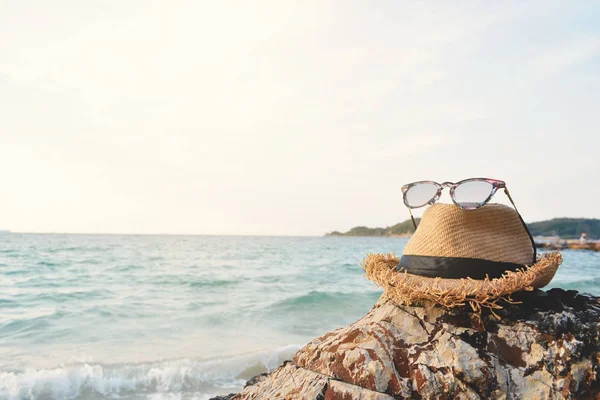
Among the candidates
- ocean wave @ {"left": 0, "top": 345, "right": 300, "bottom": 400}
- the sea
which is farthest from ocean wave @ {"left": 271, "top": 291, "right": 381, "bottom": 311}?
ocean wave @ {"left": 0, "top": 345, "right": 300, "bottom": 400}

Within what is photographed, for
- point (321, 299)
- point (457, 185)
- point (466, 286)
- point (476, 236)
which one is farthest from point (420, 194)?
point (321, 299)

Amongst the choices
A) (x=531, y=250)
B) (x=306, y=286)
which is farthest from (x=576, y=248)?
(x=531, y=250)

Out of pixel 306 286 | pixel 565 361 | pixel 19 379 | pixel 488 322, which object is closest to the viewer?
pixel 565 361

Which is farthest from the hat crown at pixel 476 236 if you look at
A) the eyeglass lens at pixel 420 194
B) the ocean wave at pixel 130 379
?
the ocean wave at pixel 130 379

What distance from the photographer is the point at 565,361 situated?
1681mm

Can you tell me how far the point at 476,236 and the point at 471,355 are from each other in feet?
1.82

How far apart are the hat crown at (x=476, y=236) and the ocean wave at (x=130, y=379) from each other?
4170mm

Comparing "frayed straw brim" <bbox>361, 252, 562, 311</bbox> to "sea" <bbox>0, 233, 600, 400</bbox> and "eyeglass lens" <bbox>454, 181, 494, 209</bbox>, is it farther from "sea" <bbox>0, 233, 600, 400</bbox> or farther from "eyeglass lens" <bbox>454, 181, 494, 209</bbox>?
"sea" <bbox>0, 233, 600, 400</bbox>

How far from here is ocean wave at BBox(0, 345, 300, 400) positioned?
16.9ft

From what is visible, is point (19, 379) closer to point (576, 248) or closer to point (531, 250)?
point (531, 250)

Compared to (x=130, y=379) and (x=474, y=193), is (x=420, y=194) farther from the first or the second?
(x=130, y=379)

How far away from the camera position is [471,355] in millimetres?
1738

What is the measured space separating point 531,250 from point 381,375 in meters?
0.95

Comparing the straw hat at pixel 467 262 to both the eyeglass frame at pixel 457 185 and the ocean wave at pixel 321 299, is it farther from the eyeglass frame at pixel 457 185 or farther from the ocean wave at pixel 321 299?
the ocean wave at pixel 321 299
